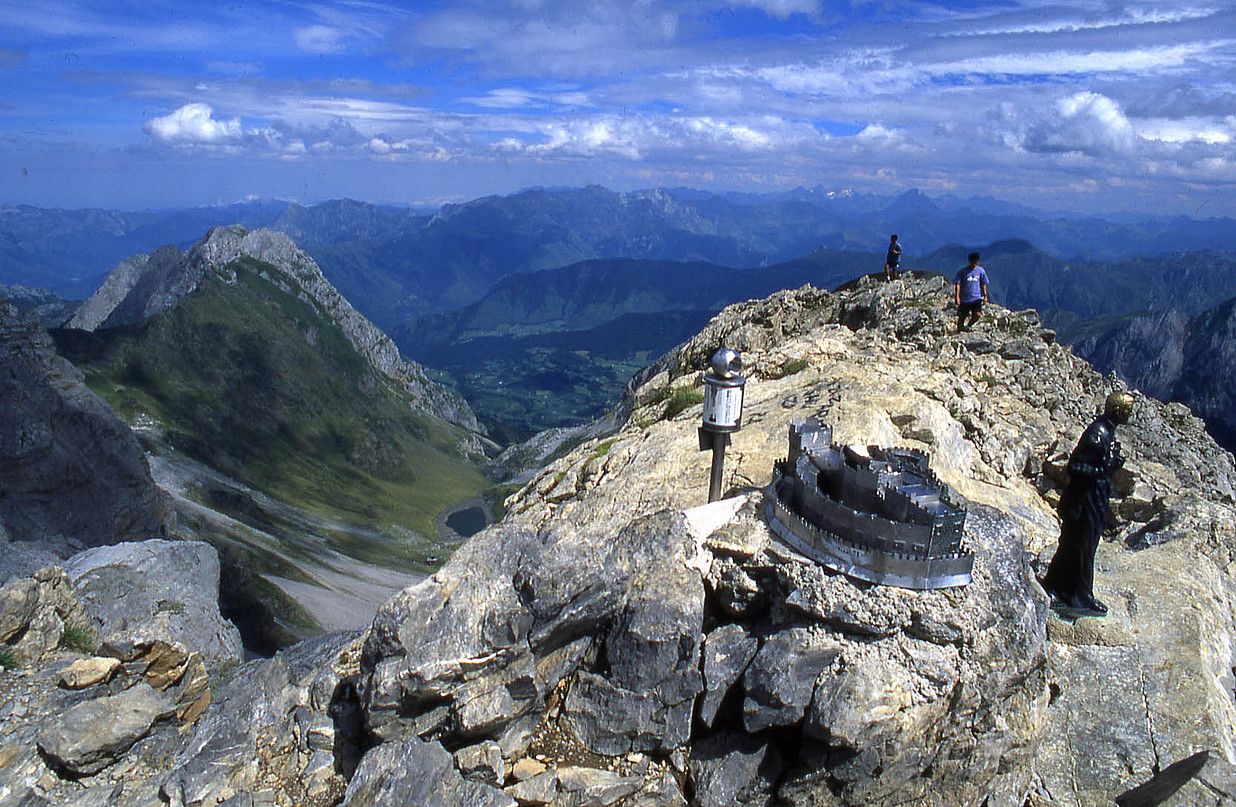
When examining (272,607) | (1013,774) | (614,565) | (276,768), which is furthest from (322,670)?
(272,607)

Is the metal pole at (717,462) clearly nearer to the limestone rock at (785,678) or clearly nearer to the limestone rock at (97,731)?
the limestone rock at (785,678)

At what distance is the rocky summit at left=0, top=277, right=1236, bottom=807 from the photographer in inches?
421

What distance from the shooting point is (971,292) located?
35.0m

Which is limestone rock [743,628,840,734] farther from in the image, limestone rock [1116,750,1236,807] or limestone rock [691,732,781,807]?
limestone rock [1116,750,1236,807]

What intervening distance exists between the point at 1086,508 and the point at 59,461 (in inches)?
3907

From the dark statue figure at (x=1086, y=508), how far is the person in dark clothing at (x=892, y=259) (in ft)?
100

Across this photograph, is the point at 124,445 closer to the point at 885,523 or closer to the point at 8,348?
the point at 8,348

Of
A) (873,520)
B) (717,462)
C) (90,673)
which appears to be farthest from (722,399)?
(90,673)

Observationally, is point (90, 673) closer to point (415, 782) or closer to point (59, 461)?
point (415, 782)

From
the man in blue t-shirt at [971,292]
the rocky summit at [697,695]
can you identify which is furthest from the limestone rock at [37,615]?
the man in blue t-shirt at [971,292]

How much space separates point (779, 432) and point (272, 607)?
80.8 m

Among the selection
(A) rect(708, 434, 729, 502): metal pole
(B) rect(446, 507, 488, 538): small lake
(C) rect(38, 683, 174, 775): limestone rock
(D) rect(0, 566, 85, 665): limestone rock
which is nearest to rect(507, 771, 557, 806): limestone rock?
(A) rect(708, 434, 729, 502): metal pole

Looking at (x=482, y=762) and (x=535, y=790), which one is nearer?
(x=535, y=790)

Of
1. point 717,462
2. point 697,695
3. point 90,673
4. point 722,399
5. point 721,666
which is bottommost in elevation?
point 90,673
